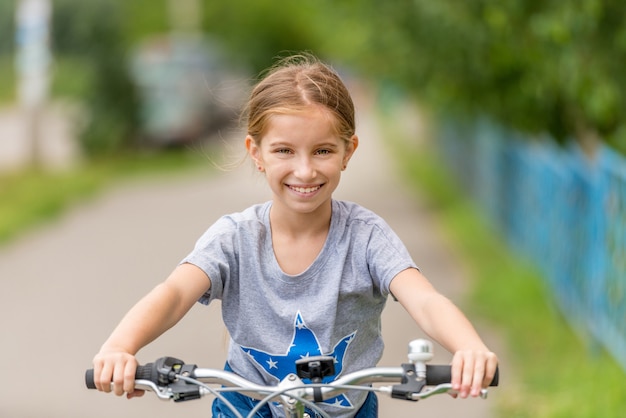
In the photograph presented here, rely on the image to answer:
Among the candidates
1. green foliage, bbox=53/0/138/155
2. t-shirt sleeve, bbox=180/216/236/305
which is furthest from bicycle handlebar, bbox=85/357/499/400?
green foliage, bbox=53/0/138/155

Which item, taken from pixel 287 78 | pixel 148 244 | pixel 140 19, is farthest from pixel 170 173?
pixel 140 19

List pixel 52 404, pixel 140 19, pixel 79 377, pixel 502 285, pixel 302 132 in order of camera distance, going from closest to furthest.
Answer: pixel 302 132 → pixel 52 404 → pixel 79 377 → pixel 502 285 → pixel 140 19

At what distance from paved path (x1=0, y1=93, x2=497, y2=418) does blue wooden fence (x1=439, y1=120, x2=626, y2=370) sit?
739 mm

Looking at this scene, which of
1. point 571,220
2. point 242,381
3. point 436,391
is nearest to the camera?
point 436,391

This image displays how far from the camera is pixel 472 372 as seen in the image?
2.73 meters

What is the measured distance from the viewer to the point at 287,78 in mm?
3385

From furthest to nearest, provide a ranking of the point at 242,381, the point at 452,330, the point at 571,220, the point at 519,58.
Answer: the point at 519,58 < the point at 571,220 < the point at 452,330 < the point at 242,381

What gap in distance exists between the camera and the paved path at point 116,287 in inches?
271

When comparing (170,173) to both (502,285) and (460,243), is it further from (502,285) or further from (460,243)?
(502,285)

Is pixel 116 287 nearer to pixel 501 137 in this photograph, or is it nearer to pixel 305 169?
pixel 501 137

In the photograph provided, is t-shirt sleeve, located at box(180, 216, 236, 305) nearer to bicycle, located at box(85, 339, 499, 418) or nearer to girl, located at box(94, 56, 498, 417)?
girl, located at box(94, 56, 498, 417)

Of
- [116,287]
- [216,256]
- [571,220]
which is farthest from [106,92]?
[216,256]

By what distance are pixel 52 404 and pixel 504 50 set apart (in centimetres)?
476

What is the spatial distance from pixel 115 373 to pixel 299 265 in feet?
2.42
